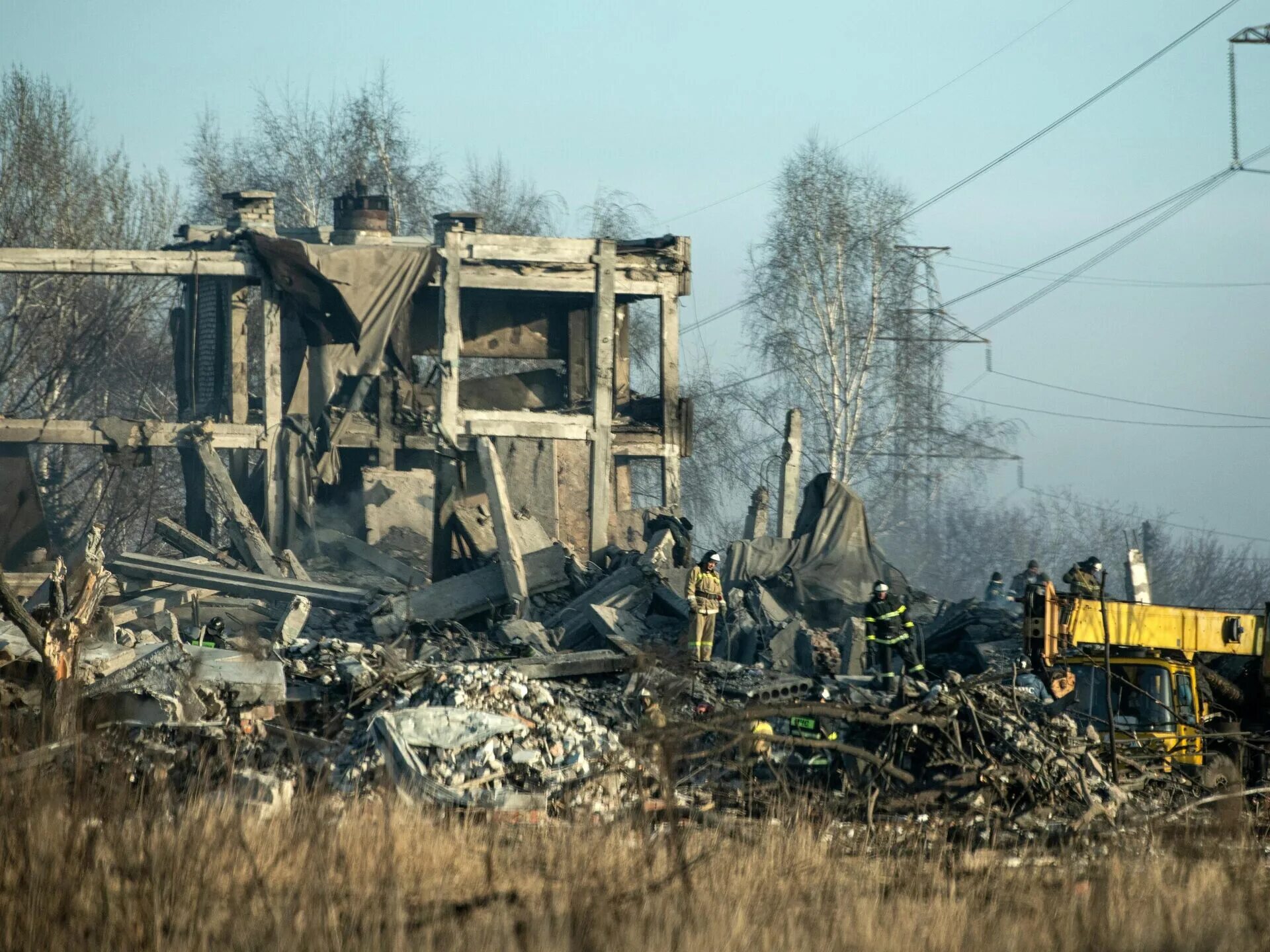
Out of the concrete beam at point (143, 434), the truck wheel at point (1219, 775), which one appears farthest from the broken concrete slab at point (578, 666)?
the concrete beam at point (143, 434)

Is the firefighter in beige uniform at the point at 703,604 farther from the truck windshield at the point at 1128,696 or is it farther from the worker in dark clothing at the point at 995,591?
the worker in dark clothing at the point at 995,591

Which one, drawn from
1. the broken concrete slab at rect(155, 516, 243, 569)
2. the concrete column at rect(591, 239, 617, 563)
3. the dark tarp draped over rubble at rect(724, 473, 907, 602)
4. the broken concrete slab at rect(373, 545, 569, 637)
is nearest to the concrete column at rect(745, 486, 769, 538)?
the dark tarp draped over rubble at rect(724, 473, 907, 602)

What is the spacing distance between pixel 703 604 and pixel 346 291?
8.01 metres

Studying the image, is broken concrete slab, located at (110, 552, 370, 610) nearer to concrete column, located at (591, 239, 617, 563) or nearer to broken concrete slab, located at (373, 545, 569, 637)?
broken concrete slab, located at (373, 545, 569, 637)

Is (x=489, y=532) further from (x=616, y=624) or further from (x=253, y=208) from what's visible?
(x=253, y=208)

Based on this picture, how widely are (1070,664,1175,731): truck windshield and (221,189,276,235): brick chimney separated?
14.9 meters

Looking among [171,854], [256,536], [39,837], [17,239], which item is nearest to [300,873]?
[171,854]

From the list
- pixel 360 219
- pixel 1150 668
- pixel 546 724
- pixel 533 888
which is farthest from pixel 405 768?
pixel 360 219

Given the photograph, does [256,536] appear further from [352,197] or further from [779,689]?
[779,689]

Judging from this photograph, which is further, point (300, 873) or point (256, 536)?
point (256, 536)

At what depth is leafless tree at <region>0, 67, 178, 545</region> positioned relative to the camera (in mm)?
29562

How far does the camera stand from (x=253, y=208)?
73.1 feet

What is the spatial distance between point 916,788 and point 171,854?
485 cm

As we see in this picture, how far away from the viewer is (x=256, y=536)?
1930 centimetres
